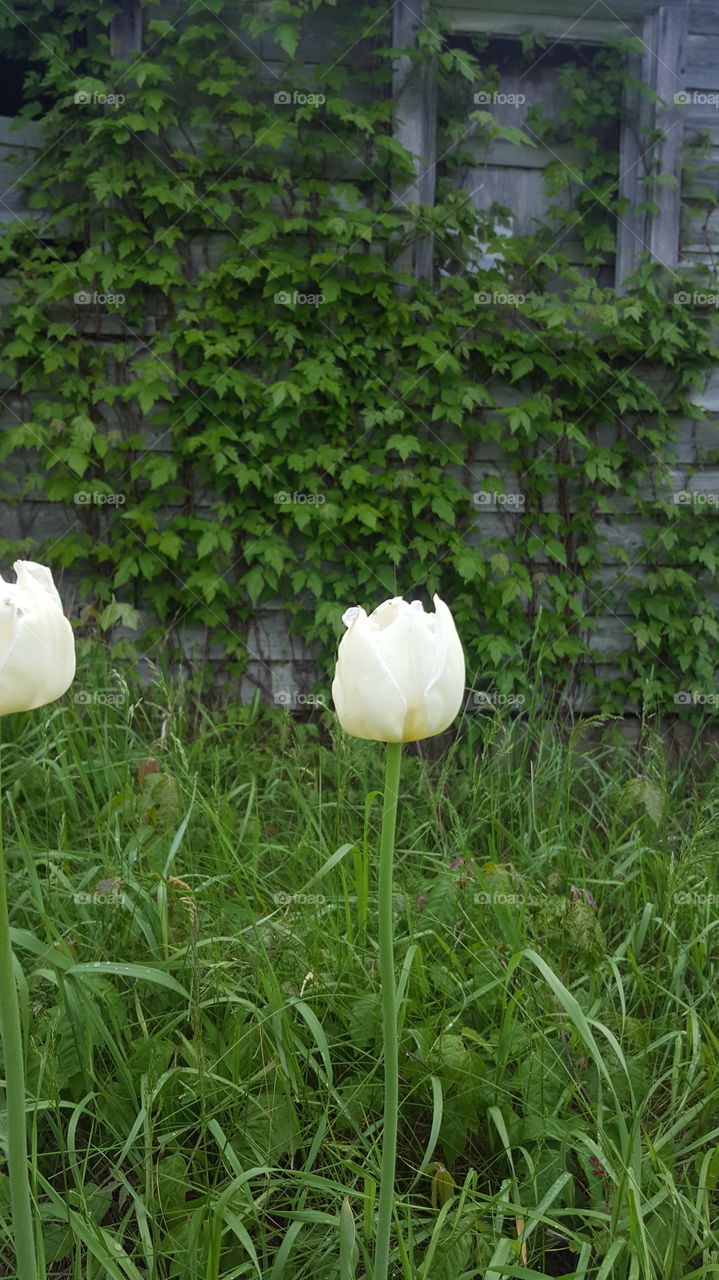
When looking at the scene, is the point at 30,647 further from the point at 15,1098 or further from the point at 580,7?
the point at 580,7

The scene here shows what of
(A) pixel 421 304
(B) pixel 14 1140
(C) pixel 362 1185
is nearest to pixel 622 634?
(A) pixel 421 304

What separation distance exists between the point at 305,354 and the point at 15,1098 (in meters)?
3.49

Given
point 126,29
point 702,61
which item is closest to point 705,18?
point 702,61

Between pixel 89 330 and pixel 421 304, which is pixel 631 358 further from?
pixel 89 330

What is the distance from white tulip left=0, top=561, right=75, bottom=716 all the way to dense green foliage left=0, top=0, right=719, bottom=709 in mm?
2823

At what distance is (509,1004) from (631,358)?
3.24m

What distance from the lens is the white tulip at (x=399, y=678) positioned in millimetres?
914

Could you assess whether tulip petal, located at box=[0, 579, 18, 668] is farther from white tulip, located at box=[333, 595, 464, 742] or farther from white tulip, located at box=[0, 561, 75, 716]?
white tulip, located at box=[333, 595, 464, 742]

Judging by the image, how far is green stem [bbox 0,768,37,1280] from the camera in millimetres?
814

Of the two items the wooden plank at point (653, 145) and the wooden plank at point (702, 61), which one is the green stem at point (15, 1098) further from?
the wooden plank at point (702, 61)

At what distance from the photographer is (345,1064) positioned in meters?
1.66

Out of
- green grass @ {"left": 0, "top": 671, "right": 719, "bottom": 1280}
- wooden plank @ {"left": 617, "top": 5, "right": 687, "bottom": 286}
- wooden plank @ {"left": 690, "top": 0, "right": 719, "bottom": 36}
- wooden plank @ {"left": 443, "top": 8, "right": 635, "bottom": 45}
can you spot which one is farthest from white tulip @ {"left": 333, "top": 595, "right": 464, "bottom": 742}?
wooden plank @ {"left": 690, "top": 0, "right": 719, "bottom": 36}

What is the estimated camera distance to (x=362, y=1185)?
4.85 ft

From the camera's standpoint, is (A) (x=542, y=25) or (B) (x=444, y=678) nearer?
(B) (x=444, y=678)
